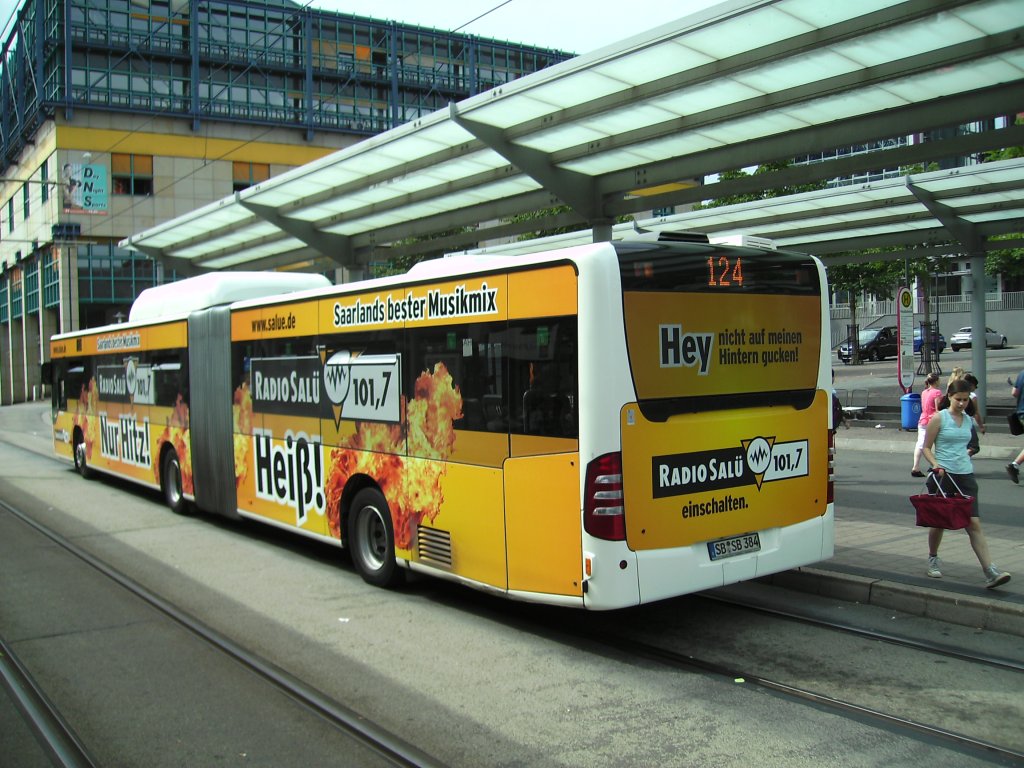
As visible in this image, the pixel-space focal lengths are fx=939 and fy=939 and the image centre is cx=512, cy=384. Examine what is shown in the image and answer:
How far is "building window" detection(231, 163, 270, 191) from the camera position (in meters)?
51.7

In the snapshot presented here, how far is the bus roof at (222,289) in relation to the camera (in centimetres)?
1307

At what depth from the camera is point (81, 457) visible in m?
18.5

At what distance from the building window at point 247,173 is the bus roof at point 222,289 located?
128 feet

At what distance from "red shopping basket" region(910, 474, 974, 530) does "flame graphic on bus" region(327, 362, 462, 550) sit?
3755mm

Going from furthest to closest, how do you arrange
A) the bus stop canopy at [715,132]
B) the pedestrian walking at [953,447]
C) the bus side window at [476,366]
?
the bus stop canopy at [715,132], the pedestrian walking at [953,447], the bus side window at [476,366]

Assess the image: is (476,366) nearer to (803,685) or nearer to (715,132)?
(803,685)

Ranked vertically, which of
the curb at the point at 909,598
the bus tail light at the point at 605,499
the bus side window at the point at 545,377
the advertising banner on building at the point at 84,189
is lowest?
the curb at the point at 909,598

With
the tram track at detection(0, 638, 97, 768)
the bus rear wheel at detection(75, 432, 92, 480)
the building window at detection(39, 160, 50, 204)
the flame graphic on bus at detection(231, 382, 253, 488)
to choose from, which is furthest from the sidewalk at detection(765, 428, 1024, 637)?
the building window at detection(39, 160, 50, 204)

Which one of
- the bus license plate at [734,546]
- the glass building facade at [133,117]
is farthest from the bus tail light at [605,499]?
the glass building facade at [133,117]

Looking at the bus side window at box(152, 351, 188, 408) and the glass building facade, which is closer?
the bus side window at box(152, 351, 188, 408)

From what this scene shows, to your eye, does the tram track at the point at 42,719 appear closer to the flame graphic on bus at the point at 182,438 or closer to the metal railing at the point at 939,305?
the flame graphic on bus at the point at 182,438

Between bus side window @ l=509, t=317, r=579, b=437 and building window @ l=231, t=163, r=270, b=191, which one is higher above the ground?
building window @ l=231, t=163, r=270, b=191

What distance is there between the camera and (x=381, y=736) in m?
5.02

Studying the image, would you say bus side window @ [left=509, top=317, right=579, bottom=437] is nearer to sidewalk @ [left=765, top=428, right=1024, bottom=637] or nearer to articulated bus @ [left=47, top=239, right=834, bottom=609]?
articulated bus @ [left=47, top=239, right=834, bottom=609]
